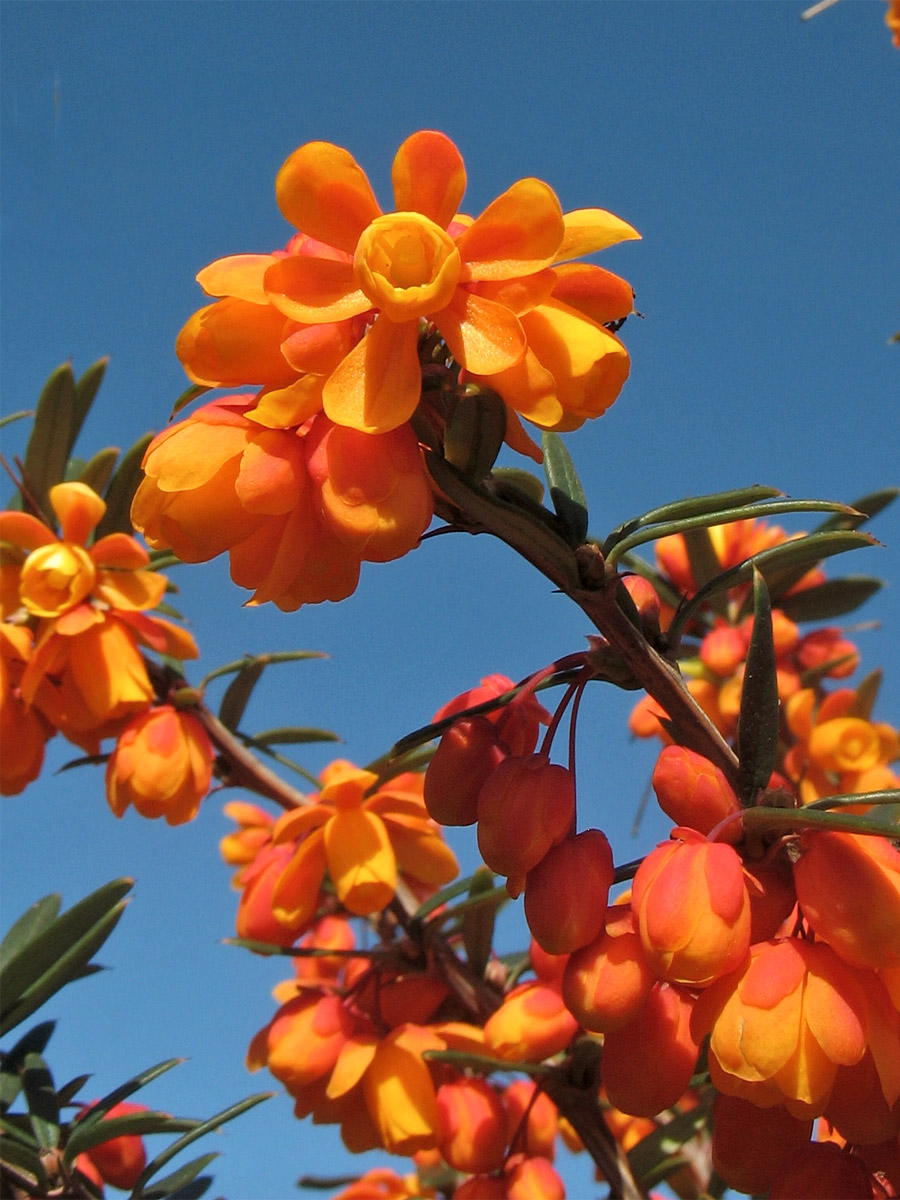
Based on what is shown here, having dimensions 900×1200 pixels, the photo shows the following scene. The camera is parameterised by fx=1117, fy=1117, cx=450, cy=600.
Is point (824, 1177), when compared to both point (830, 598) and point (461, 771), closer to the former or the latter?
point (461, 771)

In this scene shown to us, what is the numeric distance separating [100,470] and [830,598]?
4.87ft

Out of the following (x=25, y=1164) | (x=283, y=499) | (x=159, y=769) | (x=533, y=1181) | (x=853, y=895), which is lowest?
(x=533, y=1181)

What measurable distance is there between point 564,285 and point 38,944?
3.71 feet

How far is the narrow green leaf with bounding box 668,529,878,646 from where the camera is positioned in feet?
3.20

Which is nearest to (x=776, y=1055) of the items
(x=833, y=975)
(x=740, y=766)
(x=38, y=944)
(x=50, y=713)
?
(x=833, y=975)

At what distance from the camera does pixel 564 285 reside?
89 centimetres

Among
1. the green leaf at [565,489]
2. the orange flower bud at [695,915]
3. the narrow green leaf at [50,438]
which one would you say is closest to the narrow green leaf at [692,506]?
the green leaf at [565,489]

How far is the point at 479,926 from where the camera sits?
62.9 inches

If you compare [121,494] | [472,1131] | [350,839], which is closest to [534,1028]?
[472,1131]

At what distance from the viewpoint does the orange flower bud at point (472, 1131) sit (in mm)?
1464

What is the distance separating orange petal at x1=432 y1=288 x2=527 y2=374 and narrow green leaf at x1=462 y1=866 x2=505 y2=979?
36.3 inches


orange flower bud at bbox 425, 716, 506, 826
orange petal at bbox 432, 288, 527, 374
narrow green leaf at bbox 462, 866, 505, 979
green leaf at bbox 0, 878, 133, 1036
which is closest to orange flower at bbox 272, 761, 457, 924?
narrow green leaf at bbox 462, 866, 505, 979

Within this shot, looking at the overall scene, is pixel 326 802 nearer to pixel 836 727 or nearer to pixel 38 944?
pixel 38 944

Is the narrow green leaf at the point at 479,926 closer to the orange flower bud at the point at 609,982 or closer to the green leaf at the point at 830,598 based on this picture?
the orange flower bud at the point at 609,982
